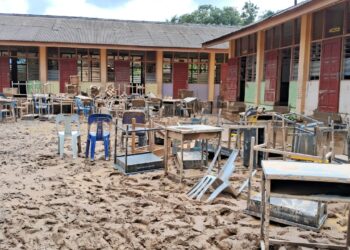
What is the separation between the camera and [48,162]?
7379 millimetres

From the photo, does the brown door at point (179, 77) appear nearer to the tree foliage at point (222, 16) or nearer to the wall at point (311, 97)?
the wall at point (311, 97)

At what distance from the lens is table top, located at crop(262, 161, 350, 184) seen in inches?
118

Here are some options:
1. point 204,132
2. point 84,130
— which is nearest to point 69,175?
point 204,132

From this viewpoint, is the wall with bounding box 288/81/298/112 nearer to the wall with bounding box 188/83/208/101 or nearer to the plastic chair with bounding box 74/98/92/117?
the plastic chair with bounding box 74/98/92/117

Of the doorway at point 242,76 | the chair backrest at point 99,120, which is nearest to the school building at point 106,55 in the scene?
the doorway at point 242,76

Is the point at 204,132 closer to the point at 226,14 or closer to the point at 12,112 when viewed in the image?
the point at 12,112

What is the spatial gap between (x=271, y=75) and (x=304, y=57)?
2.36 metres

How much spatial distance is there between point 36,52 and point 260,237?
19577mm

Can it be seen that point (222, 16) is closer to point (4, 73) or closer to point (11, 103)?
point (4, 73)

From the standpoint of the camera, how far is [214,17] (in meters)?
49.1

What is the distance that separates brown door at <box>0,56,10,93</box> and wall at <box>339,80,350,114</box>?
1692 centimetres

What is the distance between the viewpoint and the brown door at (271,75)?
13.7 metres

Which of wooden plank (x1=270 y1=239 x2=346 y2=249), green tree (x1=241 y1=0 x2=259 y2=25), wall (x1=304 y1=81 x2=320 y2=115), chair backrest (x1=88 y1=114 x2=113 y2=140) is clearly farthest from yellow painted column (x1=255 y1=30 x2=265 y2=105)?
green tree (x1=241 y1=0 x2=259 y2=25)

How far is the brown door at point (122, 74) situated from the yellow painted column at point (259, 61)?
8.89 metres
